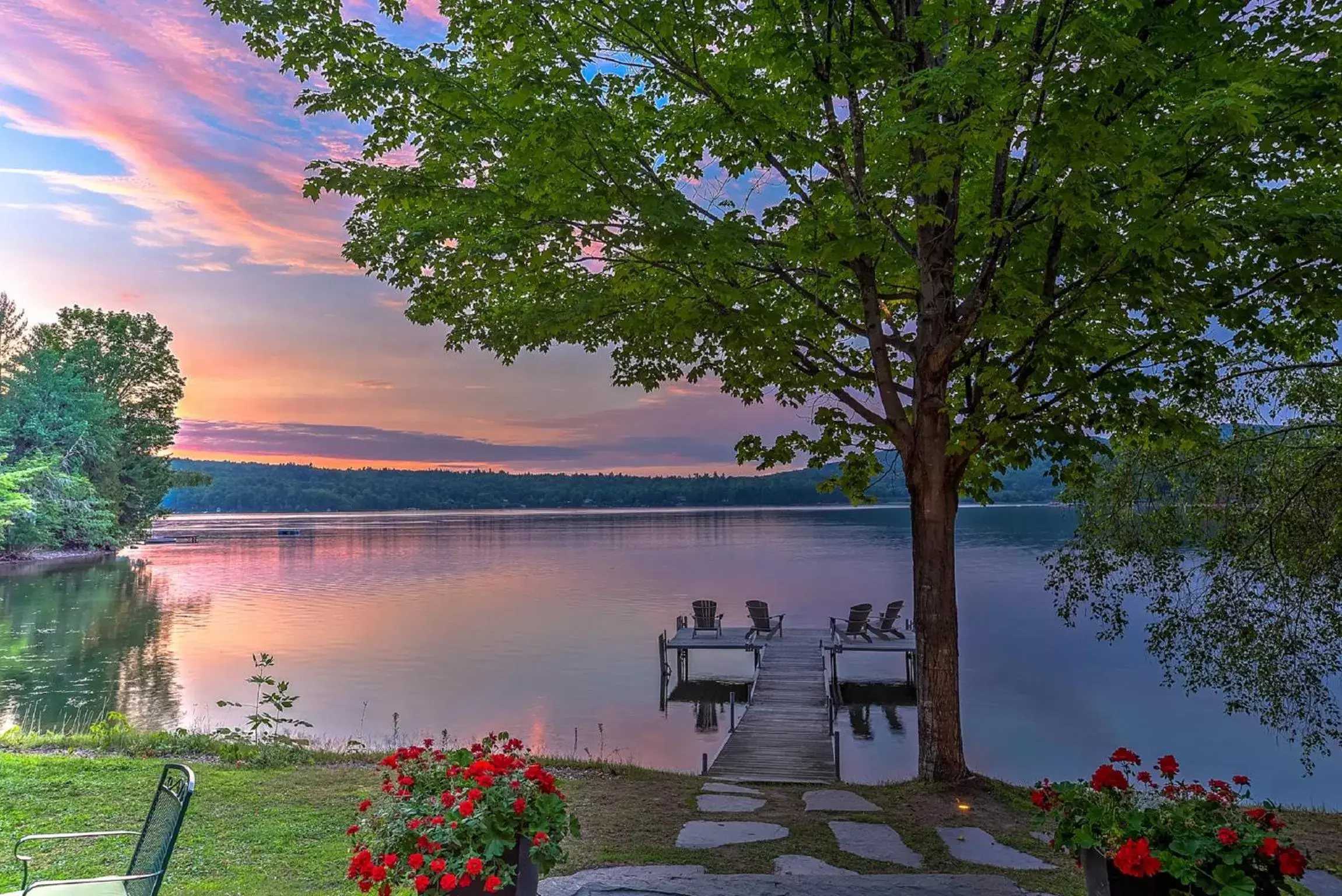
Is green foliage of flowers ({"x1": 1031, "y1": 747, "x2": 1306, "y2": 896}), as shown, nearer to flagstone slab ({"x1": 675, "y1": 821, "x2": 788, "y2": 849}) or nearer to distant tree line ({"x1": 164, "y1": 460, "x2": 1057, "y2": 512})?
flagstone slab ({"x1": 675, "y1": 821, "x2": 788, "y2": 849})

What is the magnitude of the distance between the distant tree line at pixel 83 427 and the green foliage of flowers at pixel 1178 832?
2001 inches

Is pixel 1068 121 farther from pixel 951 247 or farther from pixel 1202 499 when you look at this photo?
→ pixel 1202 499

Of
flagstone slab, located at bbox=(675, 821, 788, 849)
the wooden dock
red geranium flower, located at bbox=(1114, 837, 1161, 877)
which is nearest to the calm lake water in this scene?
the wooden dock

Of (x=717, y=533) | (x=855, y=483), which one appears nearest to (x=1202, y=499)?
(x=855, y=483)

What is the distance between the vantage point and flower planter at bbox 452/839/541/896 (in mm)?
2992

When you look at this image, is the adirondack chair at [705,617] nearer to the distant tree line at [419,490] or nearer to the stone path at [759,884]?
the stone path at [759,884]

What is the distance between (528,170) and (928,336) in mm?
3705

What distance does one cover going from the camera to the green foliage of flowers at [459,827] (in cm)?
293

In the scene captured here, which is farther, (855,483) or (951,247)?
(855,483)

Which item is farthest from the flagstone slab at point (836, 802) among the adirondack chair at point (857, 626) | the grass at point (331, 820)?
the adirondack chair at point (857, 626)

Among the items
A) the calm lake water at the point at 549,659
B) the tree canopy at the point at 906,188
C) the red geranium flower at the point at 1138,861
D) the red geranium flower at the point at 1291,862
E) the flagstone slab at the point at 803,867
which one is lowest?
the calm lake water at the point at 549,659

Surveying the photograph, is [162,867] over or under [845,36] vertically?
under

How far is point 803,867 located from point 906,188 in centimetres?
446

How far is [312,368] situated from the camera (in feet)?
107
